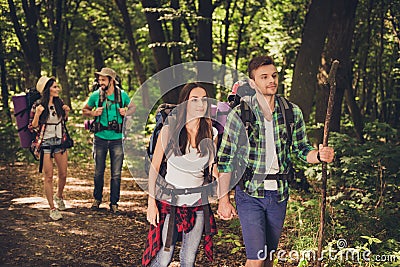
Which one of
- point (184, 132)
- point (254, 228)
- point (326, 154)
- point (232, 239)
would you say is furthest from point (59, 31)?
point (326, 154)

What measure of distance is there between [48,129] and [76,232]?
5.13 ft

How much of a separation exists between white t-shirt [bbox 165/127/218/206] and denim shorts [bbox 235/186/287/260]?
37 centimetres

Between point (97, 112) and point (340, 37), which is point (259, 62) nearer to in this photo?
point (97, 112)

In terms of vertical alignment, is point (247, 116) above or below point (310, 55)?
below

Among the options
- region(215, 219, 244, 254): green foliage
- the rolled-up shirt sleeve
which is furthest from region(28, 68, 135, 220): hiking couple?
the rolled-up shirt sleeve

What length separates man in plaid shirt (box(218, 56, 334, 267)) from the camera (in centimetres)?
439

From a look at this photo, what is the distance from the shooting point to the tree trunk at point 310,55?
33.3ft

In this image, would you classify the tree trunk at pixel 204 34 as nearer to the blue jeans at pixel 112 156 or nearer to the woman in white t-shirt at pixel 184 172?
the blue jeans at pixel 112 156

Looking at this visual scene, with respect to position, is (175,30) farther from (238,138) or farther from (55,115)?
(238,138)

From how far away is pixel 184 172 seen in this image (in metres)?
4.45

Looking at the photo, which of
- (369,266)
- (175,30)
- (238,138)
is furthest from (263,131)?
(175,30)

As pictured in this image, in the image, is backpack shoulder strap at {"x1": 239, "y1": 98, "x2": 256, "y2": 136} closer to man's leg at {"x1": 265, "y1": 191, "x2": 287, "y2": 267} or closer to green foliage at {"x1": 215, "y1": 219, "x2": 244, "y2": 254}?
man's leg at {"x1": 265, "y1": 191, "x2": 287, "y2": 267}

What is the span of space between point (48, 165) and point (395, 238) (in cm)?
484

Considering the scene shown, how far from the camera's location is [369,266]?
578 cm
